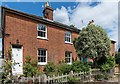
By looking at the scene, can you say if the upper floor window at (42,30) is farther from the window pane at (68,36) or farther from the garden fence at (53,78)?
the garden fence at (53,78)

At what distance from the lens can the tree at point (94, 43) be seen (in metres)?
7.71

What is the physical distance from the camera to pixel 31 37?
9422 millimetres

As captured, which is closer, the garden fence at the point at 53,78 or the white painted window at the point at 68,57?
the garden fence at the point at 53,78

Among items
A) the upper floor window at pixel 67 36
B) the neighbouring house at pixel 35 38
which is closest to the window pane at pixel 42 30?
the neighbouring house at pixel 35 38

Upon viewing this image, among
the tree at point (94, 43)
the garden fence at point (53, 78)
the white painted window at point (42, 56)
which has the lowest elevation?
the garden fence at point (53, 78)

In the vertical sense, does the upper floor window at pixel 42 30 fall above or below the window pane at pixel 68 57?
above

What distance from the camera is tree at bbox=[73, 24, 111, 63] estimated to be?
25.3 feet

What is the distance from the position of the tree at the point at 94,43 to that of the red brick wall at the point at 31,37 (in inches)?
155

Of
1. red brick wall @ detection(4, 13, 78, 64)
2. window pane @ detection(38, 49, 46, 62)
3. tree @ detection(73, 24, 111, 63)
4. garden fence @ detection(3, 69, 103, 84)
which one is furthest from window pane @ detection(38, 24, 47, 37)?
garden fence @ detection(3, 69, 103, 84)

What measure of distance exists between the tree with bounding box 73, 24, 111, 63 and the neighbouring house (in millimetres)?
4030

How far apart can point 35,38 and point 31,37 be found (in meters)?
0.48

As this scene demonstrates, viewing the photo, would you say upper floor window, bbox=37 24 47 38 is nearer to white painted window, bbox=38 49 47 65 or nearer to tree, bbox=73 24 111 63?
white painted window, bbox=38 49 47 65

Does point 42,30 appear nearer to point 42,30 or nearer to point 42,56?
point 42,30

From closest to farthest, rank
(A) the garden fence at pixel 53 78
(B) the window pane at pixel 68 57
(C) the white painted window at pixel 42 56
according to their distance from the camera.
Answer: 1. (A) the garden fence at pixel 53 78
2. (C) the white painted window at pixel 42 56
3. (B) the window pane at pixel 68 57
